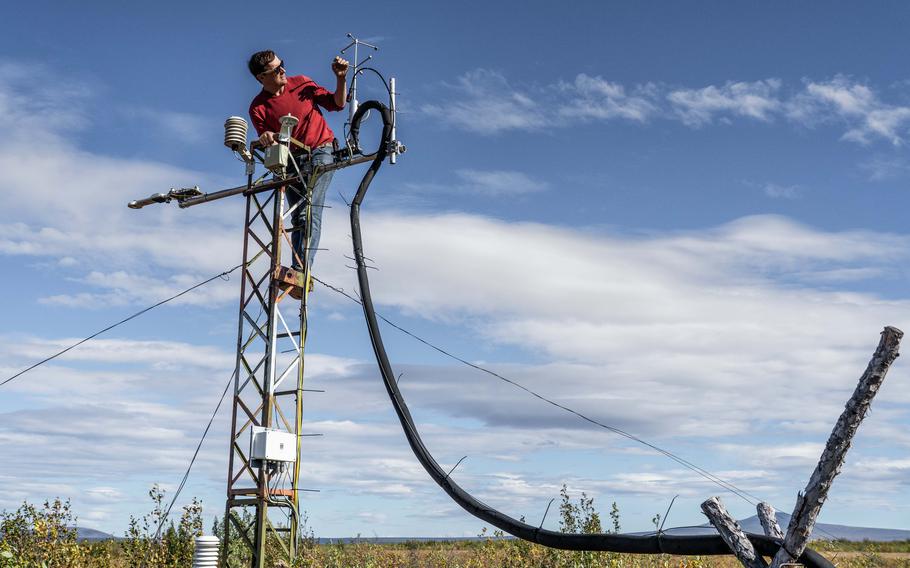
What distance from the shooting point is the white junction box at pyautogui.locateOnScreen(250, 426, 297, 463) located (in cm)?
1042

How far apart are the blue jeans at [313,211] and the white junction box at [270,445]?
2279mm

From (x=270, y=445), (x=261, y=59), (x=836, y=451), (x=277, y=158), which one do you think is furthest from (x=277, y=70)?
(x=836, y=451)

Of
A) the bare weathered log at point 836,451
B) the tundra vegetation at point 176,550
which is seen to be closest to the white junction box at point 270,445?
the tundra vegetation at point 176,550

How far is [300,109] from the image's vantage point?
11945 mm

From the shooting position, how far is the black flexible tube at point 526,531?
5.98 m

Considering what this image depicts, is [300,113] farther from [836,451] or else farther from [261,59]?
[836,451]

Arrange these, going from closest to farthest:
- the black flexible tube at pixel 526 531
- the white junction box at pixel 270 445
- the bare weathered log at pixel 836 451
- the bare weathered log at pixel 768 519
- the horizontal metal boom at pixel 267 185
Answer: the bare weathered log at pixel 836 451
the black flexible tube at pixel 526 531
the bare weathered log at pixel 768 519
the white junction box at pixel 270 445
the horizontal metal boom at pixel 267 185

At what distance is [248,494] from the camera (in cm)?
1062

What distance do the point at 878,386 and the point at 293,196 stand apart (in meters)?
8.26

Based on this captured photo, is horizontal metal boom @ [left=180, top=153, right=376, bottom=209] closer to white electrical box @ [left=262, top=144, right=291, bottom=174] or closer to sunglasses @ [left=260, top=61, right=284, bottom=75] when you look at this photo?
white electrical box @ [left=262, top=144, right=291, bottom=174]

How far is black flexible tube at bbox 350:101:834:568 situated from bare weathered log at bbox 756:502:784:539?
0.34 meters

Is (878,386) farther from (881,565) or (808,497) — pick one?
(881,565)

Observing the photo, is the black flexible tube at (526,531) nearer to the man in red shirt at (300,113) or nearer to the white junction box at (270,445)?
the man in red shirt at (300,113)

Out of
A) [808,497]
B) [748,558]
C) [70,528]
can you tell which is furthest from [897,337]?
[70,528]
